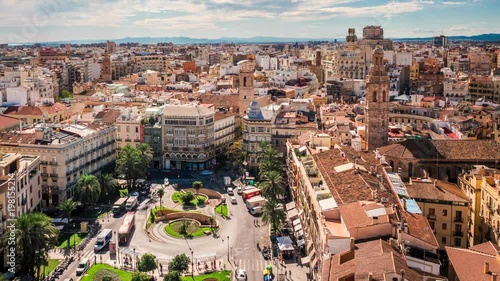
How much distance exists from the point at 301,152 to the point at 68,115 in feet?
197

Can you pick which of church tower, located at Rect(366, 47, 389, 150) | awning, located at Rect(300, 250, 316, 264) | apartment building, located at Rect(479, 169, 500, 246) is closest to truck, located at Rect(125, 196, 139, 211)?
awning, located at Rect(300, 250, 316, 264)

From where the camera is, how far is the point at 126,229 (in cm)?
6275

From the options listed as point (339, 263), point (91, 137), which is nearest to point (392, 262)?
point (339, 263)

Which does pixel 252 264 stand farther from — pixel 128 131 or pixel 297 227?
pixel 128 131

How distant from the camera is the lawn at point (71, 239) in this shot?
202 ft

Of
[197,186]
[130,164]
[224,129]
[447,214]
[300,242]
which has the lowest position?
[300,242]

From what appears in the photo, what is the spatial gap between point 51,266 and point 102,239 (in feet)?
20.8

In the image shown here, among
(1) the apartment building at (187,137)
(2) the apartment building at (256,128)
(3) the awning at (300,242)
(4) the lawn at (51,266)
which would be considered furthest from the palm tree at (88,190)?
(2) the apartment building at (256,128)

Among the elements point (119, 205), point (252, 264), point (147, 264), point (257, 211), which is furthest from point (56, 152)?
point (252, 264)

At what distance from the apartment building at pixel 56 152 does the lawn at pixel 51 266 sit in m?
16.8

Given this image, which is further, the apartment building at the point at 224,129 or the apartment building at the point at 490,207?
the apartment building at the point at 224,129

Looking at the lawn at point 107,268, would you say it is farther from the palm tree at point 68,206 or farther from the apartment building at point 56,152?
the apartment building at point 56,152

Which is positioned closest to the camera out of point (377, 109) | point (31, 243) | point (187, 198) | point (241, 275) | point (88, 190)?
point (31, 243)

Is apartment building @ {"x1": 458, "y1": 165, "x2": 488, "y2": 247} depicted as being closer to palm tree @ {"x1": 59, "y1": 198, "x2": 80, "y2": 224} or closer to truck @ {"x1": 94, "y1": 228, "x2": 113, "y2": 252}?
truck @ {"x1": 94, "y1": 228, "x2": 113, "y2": 252}
